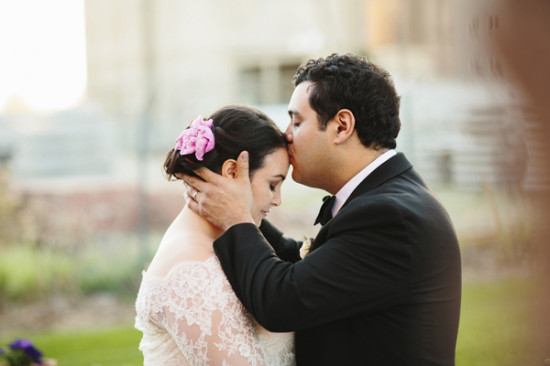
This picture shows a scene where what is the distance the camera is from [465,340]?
652cm

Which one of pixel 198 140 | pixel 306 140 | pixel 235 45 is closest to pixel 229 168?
pixel 198 140

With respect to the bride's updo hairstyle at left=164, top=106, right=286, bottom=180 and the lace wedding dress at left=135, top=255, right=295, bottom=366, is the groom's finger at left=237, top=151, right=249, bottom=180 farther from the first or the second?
the lace wedding dress at left=135, top=255, right=295, bottom=366

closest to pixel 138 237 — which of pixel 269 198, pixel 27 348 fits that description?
pixel 27 348

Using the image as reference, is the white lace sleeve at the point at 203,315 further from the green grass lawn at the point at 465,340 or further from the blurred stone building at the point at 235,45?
the blurred stone building at the point at 235,45

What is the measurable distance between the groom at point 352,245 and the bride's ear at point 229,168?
0.15 ft

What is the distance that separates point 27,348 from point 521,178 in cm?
393

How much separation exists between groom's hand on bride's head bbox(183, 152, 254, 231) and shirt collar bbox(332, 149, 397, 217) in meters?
0.39

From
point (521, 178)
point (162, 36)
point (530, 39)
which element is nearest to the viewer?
point (530, 39)

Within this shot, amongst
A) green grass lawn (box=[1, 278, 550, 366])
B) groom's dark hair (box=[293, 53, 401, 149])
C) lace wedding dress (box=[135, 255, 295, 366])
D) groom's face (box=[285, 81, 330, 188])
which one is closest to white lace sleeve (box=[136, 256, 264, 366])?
lace wedding dress (box=[135, 255, 295, 366])

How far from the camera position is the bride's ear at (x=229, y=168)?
2629mm

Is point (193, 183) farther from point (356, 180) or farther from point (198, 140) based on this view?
point (356, 180)

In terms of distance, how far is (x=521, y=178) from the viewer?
247cm

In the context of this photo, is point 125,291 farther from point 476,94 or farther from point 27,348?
point 476,94

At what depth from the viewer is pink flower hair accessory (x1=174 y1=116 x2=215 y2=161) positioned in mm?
2572
